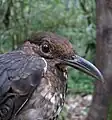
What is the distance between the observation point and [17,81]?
3.13 metres

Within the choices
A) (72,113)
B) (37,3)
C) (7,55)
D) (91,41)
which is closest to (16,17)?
(37,3)

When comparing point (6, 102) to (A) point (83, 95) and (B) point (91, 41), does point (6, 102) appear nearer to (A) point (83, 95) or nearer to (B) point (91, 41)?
(B) point (91, 41)

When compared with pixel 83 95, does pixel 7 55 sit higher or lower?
higher

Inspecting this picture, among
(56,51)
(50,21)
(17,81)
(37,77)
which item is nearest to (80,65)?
(56,51)

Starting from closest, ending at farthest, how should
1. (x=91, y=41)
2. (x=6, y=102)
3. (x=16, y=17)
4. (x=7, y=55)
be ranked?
(x=6, y=102), (x=7, y=55), (x=16, y=17), (x=91, y=41)

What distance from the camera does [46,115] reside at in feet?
10.5

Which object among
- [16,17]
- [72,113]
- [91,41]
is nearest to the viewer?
[16,17]

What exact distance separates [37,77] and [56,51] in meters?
0.19

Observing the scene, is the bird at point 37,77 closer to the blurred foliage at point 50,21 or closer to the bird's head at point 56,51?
the bird's head at point 56,51

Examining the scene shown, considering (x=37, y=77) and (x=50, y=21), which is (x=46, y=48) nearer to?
(x=37, y=77)

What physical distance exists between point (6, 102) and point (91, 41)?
2.77 m

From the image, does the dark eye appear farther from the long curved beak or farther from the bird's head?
the long curved beak

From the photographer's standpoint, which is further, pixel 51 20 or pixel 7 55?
pixel 51 20

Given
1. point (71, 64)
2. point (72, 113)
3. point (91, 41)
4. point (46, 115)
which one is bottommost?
point (72, 113)
